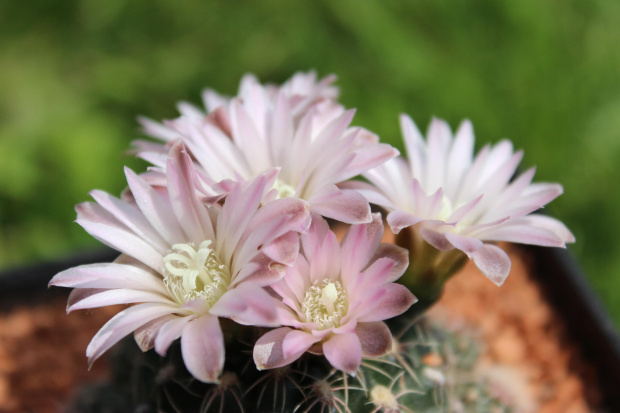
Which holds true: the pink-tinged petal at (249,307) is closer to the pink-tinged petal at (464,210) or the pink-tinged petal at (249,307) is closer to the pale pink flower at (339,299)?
the pale pink flower at (339,299)

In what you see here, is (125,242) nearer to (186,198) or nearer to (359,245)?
(186,198)

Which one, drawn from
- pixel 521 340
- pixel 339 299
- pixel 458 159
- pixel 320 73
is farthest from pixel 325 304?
pixel 320 73

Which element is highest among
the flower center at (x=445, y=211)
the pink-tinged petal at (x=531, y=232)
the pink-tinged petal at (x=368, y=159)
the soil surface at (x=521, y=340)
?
the pink-tinged petal at (x=368, y=159)

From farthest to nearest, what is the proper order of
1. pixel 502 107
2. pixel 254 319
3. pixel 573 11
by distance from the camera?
pixel 573 11, pixel 502 107, pixel 254 319

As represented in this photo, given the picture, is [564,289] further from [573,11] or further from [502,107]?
[573,11]

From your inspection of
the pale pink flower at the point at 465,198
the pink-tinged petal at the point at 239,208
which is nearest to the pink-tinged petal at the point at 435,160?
the pale pink flower at the point at 465,198

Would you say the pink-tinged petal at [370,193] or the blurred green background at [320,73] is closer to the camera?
the pink-tinged petal at [370,193]

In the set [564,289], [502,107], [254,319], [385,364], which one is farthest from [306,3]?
[254,319]
